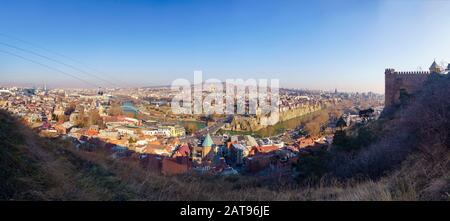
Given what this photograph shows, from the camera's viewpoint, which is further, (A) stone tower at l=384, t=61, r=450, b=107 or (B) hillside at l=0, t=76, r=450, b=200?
(A) stone tower at l=384, t=61, r=450, b=107

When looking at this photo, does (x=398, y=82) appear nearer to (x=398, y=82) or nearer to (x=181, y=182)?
(x=398, y=82)

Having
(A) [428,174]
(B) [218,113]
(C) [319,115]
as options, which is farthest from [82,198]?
(C) [319,115]

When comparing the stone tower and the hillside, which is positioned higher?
the stone tower

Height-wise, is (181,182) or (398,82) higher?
(398,82)

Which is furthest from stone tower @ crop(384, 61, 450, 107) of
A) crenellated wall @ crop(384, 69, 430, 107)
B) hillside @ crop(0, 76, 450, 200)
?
hillside @ crop(0, 76, 450, 200)

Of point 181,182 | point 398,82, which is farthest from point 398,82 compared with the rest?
point 181,182

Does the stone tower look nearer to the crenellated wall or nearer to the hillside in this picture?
the crenellated wall

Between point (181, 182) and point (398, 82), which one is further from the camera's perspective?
point (398, 82)
